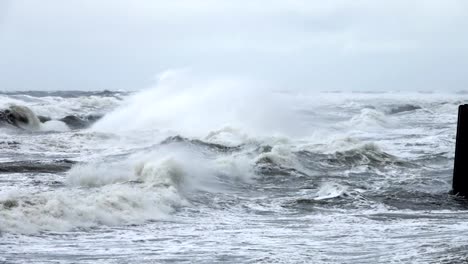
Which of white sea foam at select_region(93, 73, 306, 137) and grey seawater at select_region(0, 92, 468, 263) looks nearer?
grey seawater at select_region(0, 92, 468, 263)

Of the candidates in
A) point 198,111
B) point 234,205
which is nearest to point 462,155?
point 234,205

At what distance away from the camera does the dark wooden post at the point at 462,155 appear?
11.6 m

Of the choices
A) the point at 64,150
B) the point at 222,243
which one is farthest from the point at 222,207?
the point at 64,150

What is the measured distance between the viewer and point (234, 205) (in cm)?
1045

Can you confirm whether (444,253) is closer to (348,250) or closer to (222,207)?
(348,250)

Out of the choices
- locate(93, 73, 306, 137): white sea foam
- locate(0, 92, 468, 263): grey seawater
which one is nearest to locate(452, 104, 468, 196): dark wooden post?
locate(0, 92, 468, 263): grey seawater

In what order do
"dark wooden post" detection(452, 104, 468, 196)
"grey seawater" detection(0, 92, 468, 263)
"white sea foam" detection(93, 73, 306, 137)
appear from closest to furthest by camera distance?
"grey seawater" detection(0, 92, 468, 263)
"dark wooden post" detection(452, 104, 468, 196)
"white sea foam" detection(93, 73, 306, 137)

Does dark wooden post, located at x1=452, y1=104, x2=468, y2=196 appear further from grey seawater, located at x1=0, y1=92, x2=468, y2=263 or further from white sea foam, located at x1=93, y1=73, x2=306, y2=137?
white sea foam, located at x1=93, y1=73, x2=306, y2=137

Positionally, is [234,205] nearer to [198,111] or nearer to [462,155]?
[462,155]

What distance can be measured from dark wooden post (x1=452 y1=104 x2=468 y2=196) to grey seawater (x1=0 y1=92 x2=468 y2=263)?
1.32ft

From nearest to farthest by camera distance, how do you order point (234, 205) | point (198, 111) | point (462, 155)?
point (234, 205) → point (462, 155) → point (198, 111)

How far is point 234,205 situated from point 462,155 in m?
3.95

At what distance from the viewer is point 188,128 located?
2630 cm

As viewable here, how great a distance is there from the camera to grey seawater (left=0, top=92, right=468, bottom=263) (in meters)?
7.05
